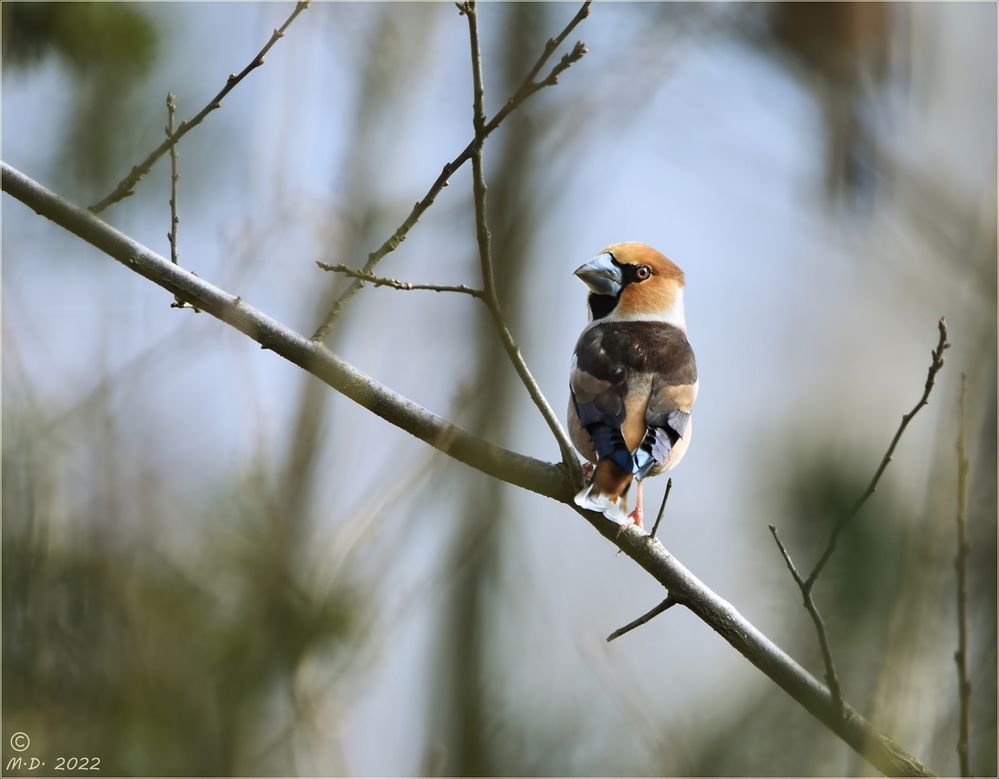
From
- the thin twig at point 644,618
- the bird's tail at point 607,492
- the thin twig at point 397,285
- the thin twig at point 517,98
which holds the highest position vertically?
the thin twig at point 517,98

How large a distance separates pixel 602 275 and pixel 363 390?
223cm

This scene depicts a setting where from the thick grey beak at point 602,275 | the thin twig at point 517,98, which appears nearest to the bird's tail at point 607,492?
the thin twig at point 517,98

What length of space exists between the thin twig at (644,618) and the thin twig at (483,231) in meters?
0.52

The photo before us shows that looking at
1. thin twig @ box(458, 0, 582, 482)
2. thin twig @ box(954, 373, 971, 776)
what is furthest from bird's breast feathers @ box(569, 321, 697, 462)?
thin twig @ box(954, 373, 971, 776)

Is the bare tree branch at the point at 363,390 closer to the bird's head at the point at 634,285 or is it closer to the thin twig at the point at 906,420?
the thin twig at the point at 906,420

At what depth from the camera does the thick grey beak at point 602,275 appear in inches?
197

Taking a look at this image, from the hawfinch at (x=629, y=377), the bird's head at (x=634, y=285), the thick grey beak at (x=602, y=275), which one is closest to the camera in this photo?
the hawfinch at (x=629, y=377)

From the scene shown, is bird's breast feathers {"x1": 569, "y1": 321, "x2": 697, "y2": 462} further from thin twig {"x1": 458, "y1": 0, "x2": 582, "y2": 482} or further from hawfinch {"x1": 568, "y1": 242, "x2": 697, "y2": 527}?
thin twig {"x1": 458, "y1": 0, "x2": 582, "y2": 482}

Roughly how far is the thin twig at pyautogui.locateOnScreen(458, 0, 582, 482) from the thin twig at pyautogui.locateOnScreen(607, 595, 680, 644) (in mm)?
519

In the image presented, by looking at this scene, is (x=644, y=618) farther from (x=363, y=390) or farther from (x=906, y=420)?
(x=363, y=390)

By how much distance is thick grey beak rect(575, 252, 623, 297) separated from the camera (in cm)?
501

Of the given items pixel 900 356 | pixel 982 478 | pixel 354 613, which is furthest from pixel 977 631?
pixel 900 356

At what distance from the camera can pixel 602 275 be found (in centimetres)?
506

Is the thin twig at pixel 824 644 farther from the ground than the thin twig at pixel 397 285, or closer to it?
closer to it
